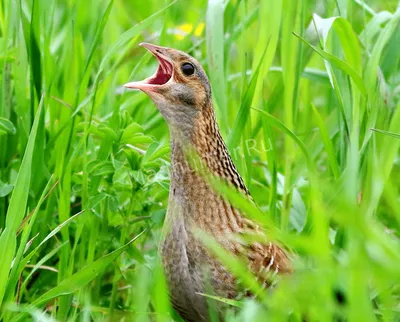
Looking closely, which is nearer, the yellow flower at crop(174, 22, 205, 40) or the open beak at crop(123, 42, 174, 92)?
the open beak at crop(123, 42, 174, 92)

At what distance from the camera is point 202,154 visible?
405 centimetres

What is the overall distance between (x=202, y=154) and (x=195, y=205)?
0.20m

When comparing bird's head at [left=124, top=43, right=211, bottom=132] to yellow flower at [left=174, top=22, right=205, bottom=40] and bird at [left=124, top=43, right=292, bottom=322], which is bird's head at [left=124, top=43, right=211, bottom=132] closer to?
bird at [left=124, top=43, right=292, bottom=322]

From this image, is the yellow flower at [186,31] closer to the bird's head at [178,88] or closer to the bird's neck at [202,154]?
the bird's head at [178,88]

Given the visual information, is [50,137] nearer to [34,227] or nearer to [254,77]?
[34,227]

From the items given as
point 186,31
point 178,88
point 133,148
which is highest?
point 178,88

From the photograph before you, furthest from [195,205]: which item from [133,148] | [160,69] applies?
[160,69]

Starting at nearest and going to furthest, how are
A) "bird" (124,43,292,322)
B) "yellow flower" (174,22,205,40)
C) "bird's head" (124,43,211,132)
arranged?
"bird" (124,43,292,322) → "bird's head" (124,43,211,132) → "yellow flower" (174,22,205,40)

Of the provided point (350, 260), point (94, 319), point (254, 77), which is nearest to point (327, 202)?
point (254, 77)

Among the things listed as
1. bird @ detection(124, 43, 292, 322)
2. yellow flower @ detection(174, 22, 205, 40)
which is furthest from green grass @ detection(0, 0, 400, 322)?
yellow flower @ detection(174, 22, 205, 40)

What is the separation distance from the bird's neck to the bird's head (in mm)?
31

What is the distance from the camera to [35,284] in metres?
4.34

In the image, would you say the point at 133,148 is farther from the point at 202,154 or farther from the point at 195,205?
the point at 195,205

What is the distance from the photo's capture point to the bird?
381cm
